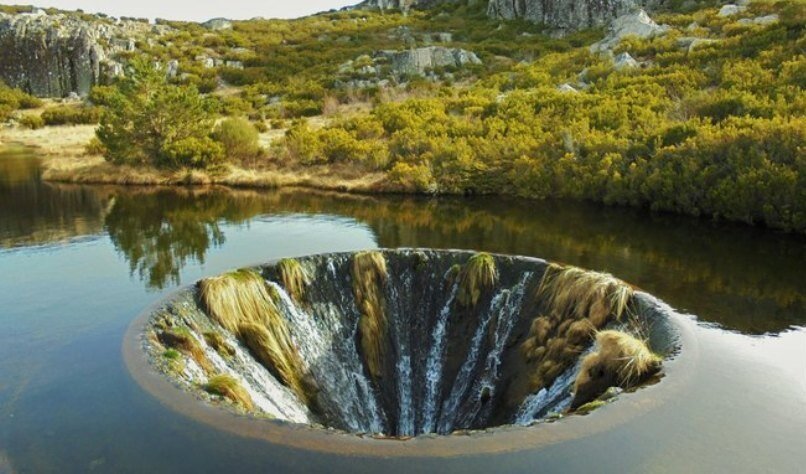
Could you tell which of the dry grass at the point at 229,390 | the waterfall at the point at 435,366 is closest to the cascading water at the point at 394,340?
the waterfall at the point at 435,366

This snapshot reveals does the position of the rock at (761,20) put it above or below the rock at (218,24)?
below

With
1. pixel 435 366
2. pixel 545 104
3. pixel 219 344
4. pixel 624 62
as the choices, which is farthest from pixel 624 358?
pixel 624 62

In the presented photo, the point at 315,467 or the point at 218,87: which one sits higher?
the point at 218,87

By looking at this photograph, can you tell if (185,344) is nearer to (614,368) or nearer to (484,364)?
(484,364)

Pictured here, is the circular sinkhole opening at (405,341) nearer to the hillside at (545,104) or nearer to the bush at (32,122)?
the hillside at (545,104)

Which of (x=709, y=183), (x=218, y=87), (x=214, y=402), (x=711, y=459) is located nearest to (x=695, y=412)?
(x=711, y=459)

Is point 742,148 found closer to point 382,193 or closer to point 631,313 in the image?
point 631,313
